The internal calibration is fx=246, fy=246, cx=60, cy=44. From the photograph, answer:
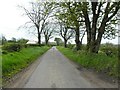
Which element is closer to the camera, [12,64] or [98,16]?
[12,64]

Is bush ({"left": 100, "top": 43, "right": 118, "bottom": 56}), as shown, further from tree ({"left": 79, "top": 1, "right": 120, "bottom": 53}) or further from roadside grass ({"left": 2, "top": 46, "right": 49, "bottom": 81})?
roadside grass ({"left": 2, "top": 46, "right": 49, "bottom": 81})

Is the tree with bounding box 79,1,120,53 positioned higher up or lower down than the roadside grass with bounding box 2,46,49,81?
higher up

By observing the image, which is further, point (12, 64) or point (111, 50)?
point (111, 50)

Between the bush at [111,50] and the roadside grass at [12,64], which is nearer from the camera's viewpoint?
the roadside grass at [12,64]

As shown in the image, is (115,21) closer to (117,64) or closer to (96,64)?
(96,64)

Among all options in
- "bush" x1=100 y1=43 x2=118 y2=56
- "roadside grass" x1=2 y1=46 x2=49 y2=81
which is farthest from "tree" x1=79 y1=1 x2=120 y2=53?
"roadside grass" x1=2 y1=46 x2=49 y2=81

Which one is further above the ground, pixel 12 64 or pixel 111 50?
pixel 111 50

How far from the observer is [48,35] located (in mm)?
110125

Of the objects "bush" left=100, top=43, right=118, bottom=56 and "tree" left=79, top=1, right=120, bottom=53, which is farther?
"tree" left=79, top=1, right=120, bottom=53

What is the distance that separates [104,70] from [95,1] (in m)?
11.5

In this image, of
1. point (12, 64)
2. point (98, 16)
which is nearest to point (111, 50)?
point (98, 16)

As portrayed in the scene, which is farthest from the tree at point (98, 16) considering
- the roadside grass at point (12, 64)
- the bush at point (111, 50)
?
the roadside grass at point (12, 64)

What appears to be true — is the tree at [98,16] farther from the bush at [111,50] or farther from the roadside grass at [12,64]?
the roadside grass at [12,64]

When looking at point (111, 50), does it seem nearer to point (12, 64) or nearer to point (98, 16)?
point (98, 16)
